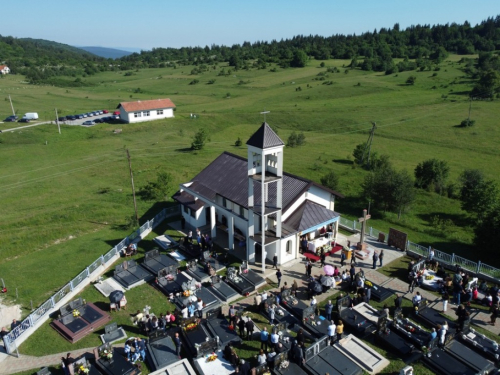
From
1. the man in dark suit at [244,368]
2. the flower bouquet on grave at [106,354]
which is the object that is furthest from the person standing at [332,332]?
the flower bouquet on grave at [106,354]

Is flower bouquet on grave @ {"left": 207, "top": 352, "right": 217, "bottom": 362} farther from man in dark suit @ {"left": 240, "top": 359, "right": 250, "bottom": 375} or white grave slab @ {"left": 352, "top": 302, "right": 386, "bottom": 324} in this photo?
white grave slab @ {"left": 352, "top": 302, "right": 386, "bottom": 324}

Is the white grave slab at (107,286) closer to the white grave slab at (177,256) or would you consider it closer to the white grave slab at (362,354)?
the white grave slab at (177,256)

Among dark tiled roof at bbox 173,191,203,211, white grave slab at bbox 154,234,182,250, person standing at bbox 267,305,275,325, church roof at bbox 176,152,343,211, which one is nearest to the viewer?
person standing at bbox 267,305,275,325

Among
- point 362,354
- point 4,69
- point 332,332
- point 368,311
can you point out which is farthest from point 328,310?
point 4,69

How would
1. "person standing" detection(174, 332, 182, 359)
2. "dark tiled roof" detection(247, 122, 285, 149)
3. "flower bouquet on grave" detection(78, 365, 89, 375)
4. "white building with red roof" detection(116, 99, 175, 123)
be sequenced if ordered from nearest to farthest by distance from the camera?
"flower bouquet on grave" detection(78, 365, 89, 375), "person standing" detection(174, 332, 182, 359), "dark tiled roof" detection(247, 122, 285, 149), "white building with red roof" detection(116, 99, 175, 123)

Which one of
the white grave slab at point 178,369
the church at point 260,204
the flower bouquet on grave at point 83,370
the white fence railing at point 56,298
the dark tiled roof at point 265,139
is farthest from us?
the church at point 260,204

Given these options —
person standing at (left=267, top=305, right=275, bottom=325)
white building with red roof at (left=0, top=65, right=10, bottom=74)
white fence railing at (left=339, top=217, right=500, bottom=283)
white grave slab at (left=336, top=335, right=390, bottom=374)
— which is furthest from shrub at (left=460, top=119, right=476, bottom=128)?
white building with red roof at (left=0, top=65, right=10, bottom=74)

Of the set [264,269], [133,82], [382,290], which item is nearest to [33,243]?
[264,269]
